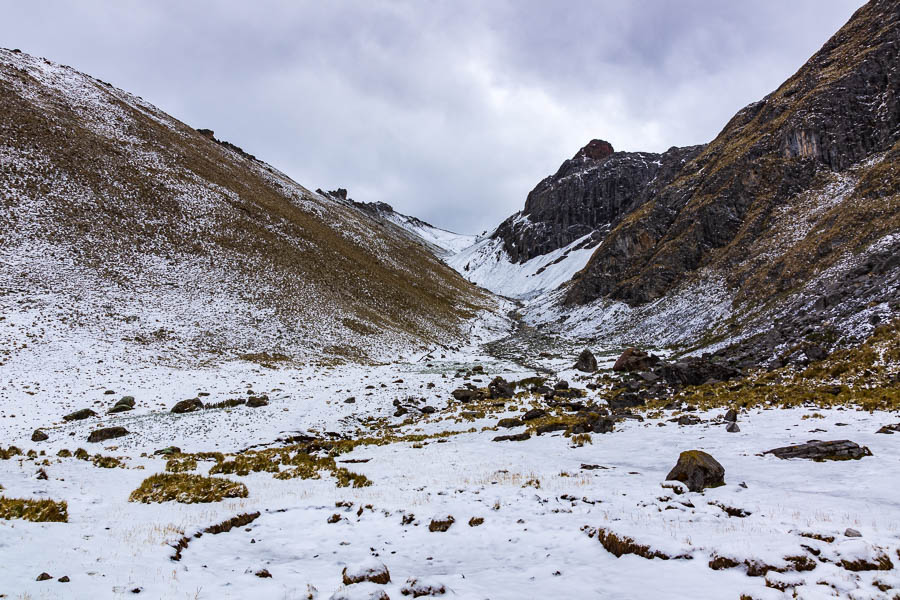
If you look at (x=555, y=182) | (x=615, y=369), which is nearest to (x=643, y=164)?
(x=555, y=182)

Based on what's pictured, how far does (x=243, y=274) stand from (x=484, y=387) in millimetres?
36694

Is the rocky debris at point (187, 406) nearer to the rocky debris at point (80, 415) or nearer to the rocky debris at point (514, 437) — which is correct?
the rocky debris at point (80, 415)

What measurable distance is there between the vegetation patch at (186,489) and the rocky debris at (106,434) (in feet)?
27.7

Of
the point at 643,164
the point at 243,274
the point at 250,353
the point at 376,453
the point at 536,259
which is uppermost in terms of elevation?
the point at 643,164

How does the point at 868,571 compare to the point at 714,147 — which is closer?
the point at 868,571

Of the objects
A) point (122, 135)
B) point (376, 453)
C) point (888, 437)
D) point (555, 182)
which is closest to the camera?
point (888, 437)

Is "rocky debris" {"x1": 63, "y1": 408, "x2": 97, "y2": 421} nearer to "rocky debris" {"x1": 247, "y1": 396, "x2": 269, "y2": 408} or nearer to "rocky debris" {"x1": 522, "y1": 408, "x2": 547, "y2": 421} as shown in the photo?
"rocky debris" {"x1": 247, "y1": 396, "x2": 269, "y2": 408}

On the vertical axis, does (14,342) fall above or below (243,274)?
below

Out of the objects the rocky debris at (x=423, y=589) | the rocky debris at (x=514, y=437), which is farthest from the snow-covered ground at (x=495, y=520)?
the rocky debris at (x=514, y=437)

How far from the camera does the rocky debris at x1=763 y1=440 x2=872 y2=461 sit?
11.2 metres

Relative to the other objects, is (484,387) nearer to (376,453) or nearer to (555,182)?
(376,453)

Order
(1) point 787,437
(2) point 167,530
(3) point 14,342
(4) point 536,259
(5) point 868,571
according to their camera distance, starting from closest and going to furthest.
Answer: (5) point 868,571, (2) point 167,530, (1) point 787,437, (3) point 14,342, (4) point 536,259

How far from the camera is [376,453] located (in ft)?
59.9

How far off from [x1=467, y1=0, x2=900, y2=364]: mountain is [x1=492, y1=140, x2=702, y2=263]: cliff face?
149 feet
